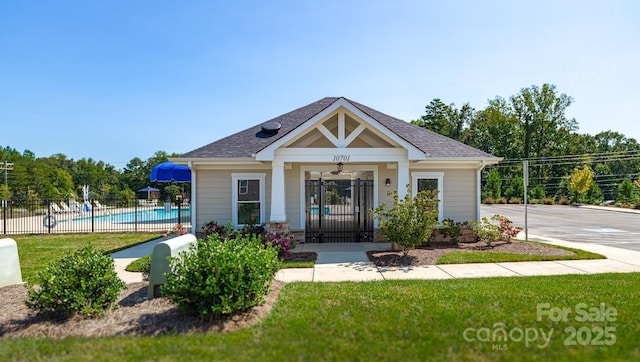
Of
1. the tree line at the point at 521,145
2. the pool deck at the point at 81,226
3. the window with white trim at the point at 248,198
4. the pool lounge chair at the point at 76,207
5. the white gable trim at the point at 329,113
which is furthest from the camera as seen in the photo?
the tree line at the point at 521,145

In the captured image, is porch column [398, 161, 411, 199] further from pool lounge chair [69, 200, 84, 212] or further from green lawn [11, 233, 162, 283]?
pool lounge chair [69, 200, 84, 212]

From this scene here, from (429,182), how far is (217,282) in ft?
30.4

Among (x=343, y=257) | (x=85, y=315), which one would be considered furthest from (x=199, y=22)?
(x=85, y=315)

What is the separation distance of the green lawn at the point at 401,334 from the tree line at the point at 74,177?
3963cm

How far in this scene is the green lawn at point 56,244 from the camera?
30.7 ft

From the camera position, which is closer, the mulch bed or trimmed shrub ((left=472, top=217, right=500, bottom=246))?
the mulch bed

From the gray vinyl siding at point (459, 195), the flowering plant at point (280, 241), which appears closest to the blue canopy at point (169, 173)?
the flowering plant at point (280, 241)

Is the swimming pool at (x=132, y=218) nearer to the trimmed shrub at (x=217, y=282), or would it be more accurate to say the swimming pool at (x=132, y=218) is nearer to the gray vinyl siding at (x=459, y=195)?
the gray vinyl siding at (x=459, y=195)

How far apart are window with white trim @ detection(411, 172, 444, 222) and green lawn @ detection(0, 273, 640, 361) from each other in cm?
625

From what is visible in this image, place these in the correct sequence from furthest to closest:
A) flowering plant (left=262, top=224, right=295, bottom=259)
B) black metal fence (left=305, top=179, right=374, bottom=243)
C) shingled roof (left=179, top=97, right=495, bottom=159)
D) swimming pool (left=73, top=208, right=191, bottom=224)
Answer: swimming pool (left=73, top=208, right=191, bottom=224) < black metal fence (left=305, top=179, right=374, bottom=243) < shingled roof (left=179, top=97, right=495, bottom=159) < flowering plant (left=262, top=224, right=295, bottom=259)

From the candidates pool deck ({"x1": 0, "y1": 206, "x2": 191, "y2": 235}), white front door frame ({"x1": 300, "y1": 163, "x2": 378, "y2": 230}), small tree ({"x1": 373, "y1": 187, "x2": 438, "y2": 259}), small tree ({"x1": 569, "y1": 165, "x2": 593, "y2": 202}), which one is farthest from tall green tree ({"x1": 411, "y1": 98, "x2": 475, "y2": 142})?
small tree ({"x1": 373, "y1": 187, "x2": 438, "y2": 259})

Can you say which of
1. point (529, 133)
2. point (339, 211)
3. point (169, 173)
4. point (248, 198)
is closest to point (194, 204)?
point (248, 198)

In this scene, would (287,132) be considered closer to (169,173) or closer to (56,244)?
(56,244)

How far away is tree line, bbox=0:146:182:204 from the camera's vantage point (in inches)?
1641
